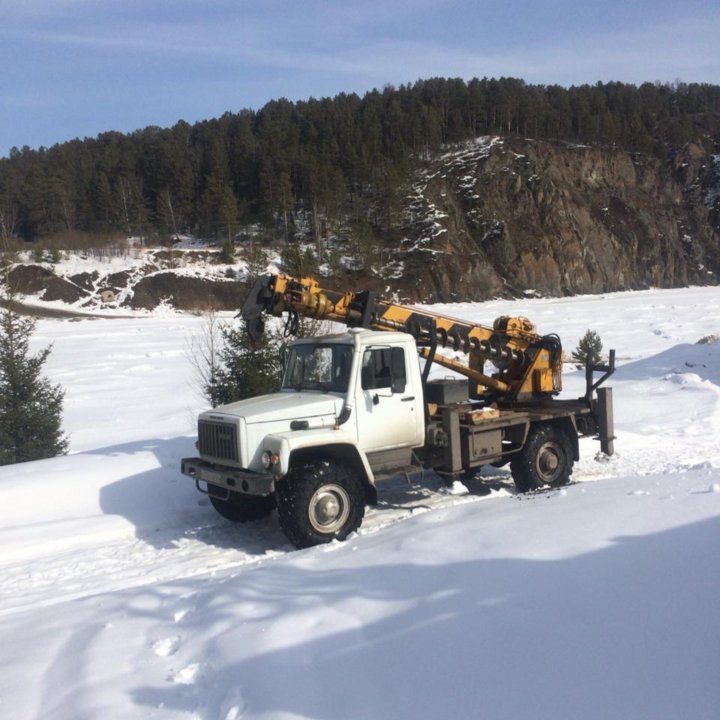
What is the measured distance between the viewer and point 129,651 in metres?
5.47

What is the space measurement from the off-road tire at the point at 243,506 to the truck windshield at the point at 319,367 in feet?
4.68

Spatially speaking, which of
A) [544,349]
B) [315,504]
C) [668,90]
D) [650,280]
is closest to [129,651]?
[315,504]

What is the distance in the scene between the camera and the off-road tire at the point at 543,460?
10.9m

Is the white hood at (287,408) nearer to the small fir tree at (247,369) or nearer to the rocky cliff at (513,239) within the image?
the small fir tree at (247,369)

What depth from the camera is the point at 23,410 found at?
14.5 metres

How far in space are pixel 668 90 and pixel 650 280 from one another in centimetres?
6923

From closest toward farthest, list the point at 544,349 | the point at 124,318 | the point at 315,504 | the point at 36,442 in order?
1. the point at 315,504
2. the point at 544,349
3. the point at 36,442
4. the point at 124,318

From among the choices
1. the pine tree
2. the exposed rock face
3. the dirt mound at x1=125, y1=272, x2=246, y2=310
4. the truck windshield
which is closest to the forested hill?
the exposed rock face

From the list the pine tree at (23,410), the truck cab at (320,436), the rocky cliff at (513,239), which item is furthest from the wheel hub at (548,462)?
the rocky cliff at (513,239)

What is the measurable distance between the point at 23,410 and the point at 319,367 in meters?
7.74

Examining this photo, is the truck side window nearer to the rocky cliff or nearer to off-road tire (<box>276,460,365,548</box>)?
off-road tire (<box>276,460,365,548</box>)

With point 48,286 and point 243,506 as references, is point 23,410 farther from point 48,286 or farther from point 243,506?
point 48,286

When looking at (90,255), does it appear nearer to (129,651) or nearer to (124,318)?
(124,318)

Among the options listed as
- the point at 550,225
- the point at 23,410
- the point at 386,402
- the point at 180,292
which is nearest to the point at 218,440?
the point at 386,402
